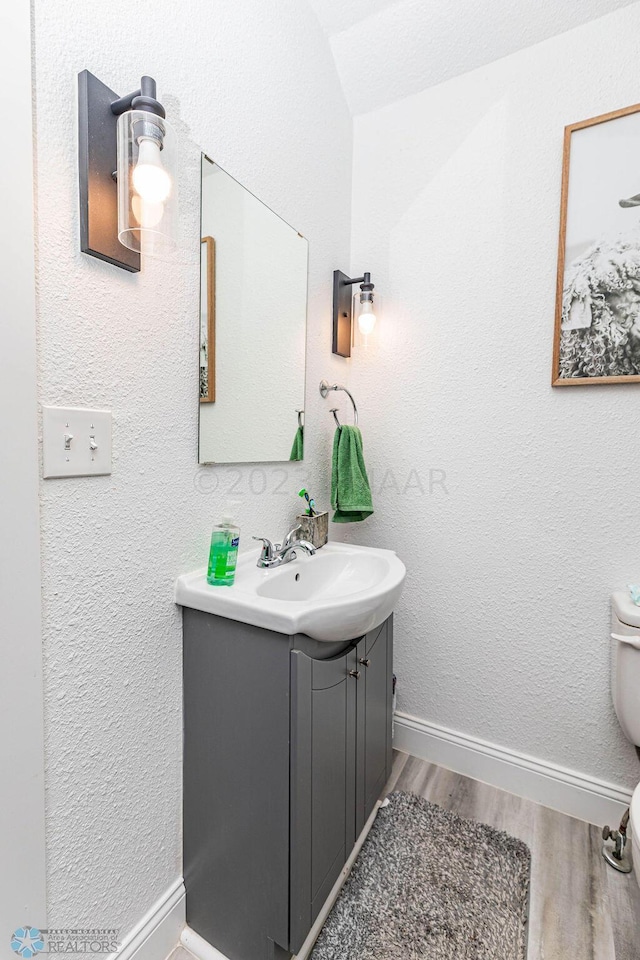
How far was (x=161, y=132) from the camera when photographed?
77cm

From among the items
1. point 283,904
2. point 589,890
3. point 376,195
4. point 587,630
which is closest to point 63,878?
point 283,904

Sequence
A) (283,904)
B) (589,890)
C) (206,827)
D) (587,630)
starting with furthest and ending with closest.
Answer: (587,630)
(589,890)
(206,827)
(283,904)

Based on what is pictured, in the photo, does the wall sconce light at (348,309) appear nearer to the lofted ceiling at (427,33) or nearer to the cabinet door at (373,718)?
the lofted ceiling at (427,33)

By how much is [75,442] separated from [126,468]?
0.41 ft

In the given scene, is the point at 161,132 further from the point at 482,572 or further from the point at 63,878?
the point at 482,572

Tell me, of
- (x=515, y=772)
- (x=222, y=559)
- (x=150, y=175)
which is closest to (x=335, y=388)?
(x=222, y=559)

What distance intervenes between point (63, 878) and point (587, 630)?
1449 millimetres

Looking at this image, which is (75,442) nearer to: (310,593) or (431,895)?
(310,593)

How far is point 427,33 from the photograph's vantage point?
4.67 feet

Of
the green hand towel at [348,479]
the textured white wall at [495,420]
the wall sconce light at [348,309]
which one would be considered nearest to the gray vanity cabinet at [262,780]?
the green hand towel at [348,479]

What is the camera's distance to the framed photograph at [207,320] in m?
1.06

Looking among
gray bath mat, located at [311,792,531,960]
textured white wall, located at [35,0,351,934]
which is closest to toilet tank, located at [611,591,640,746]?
gray bath mat, located at [311,792,531,960]

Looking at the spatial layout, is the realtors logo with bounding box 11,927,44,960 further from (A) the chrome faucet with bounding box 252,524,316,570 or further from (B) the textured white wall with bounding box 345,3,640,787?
(B) the textured white wall with bounding box 345,3,640,787

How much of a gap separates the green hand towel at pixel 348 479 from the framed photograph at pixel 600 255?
26.5 inches
